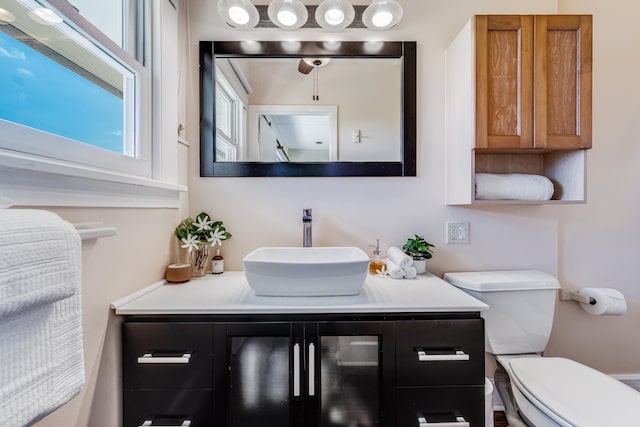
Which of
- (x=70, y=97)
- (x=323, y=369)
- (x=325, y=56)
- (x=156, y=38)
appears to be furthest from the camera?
(x=325, y=56)

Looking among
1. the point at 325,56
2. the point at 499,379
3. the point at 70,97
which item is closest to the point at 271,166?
the point at 325,56

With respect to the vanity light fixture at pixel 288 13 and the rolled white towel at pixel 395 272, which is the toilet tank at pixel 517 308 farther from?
the vanity light fixture at pixel 288 13

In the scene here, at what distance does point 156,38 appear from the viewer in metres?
1.18

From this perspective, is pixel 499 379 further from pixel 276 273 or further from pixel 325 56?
pixel 325 56

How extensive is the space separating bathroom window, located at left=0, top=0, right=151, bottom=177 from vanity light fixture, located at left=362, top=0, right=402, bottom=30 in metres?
1.04

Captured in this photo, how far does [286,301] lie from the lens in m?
0.95

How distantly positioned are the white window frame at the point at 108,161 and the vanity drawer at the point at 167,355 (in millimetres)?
442

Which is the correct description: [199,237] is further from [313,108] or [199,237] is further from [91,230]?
[313,108]

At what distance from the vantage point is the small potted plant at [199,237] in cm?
126

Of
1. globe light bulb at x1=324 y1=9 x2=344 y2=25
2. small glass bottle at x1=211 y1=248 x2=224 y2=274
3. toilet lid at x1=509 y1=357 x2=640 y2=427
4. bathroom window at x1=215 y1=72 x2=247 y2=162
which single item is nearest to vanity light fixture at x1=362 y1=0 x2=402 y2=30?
globe light bulb at x1=324 y1=9 x2=344 y2=25

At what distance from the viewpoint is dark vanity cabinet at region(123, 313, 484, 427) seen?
878 mm

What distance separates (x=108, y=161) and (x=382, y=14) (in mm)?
1352

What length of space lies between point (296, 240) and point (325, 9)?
1134 mm

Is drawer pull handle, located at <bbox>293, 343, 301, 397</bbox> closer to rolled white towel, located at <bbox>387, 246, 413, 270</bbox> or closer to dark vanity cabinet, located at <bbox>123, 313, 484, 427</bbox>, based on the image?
dark vanity cabinet, located at <bbox>123, 313, 484, 427</bbox>
